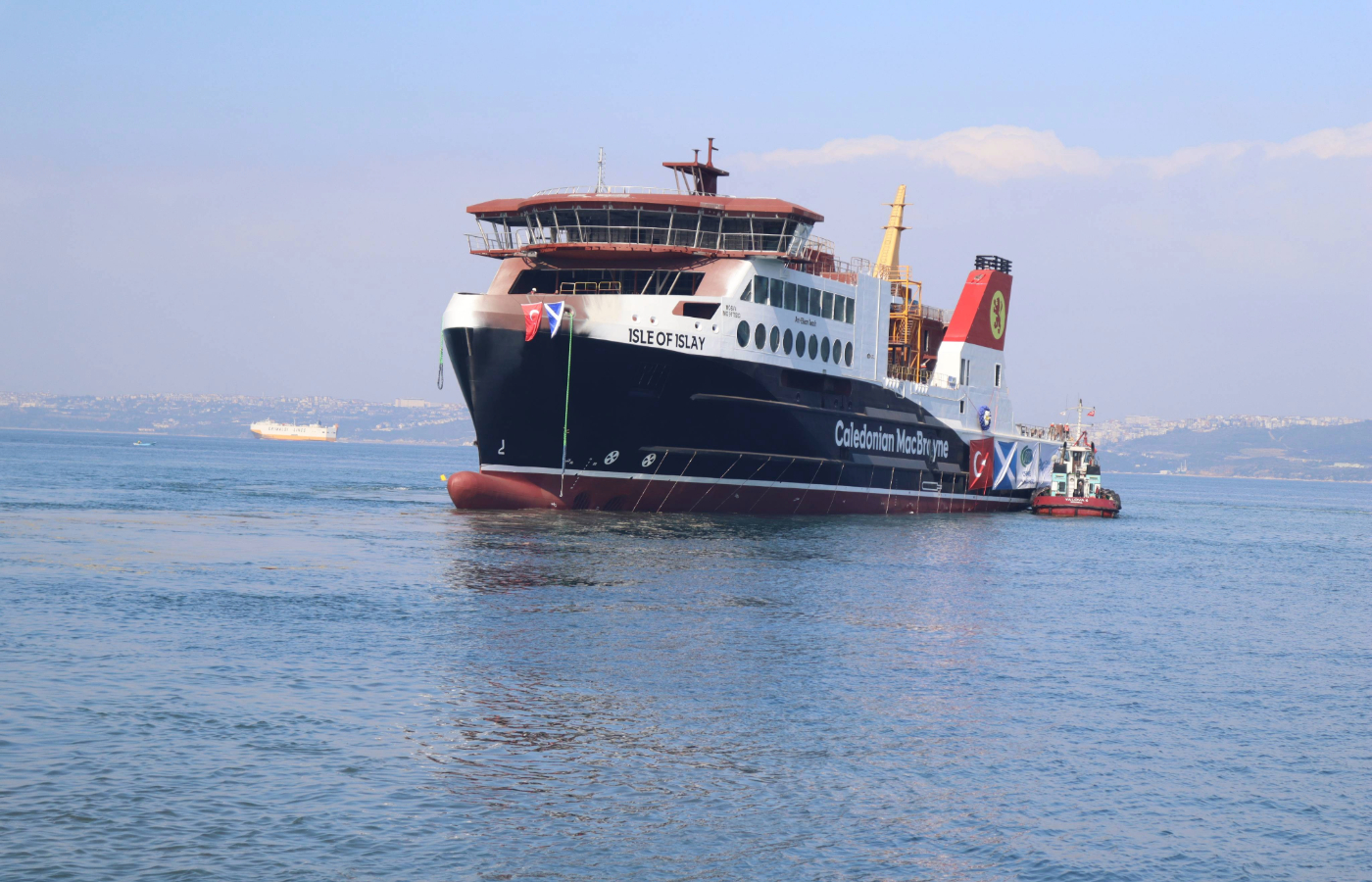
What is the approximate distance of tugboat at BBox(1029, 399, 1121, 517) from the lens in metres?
75.6

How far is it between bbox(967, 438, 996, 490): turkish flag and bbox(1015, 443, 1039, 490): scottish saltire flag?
180 inches

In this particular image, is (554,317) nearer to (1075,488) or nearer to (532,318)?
(532,318)

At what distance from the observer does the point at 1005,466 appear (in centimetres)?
7556

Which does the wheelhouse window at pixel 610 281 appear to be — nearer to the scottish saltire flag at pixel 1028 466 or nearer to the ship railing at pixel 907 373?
the ship railing at pixel 907 373

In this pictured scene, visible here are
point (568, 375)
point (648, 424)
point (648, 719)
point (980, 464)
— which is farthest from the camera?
point (980, 464)

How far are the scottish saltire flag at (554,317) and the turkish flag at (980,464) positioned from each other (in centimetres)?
3304

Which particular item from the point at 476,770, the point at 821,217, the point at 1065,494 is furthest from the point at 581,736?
the point at 1065,494

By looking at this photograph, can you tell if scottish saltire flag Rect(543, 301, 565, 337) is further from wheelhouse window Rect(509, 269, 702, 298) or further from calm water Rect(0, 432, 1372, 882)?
calm water Rect(0, 432, 1372, 882)

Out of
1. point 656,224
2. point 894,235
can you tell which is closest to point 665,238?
point 656,224

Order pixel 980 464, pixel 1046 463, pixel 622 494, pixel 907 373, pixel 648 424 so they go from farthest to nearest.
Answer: pixel 1046 463
pixel 980 464
pixel 907 373
pixel 622 494
pixel 648 424

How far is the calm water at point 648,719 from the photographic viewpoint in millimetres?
12750

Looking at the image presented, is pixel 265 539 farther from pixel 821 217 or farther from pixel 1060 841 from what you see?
pixel 1060 841

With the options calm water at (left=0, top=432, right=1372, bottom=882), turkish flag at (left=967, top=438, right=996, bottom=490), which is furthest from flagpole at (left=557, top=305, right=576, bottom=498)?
turkish flag at (left=967, top=438, right=996, bottom=490)

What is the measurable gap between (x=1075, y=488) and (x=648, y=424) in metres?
39.6
